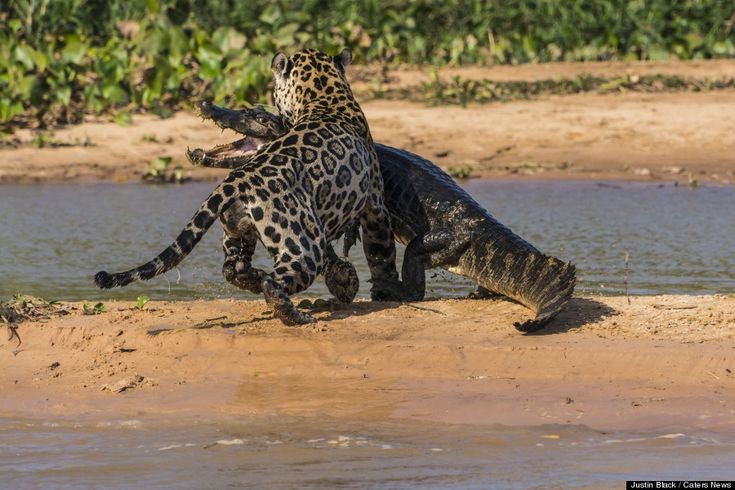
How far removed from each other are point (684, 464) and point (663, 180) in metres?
8.95

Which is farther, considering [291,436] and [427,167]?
[427,167]

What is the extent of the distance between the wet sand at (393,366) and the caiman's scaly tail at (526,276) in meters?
0.12

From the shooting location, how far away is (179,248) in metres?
6.75

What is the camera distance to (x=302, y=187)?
7.22 metres

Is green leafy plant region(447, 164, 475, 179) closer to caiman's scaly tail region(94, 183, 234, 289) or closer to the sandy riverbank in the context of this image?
the sandy riverbank

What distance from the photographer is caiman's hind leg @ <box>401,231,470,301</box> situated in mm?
8086

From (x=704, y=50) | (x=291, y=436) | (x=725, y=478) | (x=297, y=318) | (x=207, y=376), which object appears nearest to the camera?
(x=725, y=478)

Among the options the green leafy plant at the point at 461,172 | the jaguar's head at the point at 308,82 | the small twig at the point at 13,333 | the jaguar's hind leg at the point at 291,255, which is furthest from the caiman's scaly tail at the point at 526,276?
the green leafy plant at the point at 461,172

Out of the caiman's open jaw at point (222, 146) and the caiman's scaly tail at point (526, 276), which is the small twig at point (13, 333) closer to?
the caiman's open jaw at point (222, 146)

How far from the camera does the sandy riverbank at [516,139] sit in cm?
1430

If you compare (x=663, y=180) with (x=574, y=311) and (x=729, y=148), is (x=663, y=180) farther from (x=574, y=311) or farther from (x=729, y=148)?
(x=574, y=311)

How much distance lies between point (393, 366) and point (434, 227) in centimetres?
187

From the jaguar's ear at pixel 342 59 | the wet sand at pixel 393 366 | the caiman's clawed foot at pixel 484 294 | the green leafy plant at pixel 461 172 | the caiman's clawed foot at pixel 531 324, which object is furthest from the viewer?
the green leafy plant at pixel 461 172

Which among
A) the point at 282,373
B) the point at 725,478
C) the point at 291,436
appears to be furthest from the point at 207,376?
the point at 725,478
